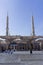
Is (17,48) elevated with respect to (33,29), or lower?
lower

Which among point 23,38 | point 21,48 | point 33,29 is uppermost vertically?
point 33,29

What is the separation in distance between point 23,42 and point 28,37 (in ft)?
8.09

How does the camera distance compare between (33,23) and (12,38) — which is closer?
(12,38)

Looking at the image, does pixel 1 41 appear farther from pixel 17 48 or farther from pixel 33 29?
pixel 33 29

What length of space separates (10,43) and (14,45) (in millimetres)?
1635

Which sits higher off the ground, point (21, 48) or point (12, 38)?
point (12, 38)

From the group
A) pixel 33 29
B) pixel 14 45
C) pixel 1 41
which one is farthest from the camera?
pixel 33 29

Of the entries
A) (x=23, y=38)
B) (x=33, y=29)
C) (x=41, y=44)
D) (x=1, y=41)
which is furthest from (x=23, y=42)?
(x=33, y=29)

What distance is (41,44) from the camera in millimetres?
43531

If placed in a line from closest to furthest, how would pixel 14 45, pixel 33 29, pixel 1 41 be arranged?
pixel 1 41 → pixel 14 45 → pixel 33 29

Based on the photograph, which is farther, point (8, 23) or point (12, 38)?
point (8, 23)

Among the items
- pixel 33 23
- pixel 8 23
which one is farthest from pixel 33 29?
pixel 8 23

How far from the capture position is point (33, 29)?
2687 inches

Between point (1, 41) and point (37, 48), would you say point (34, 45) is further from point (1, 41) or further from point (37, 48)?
point (1, 41)
